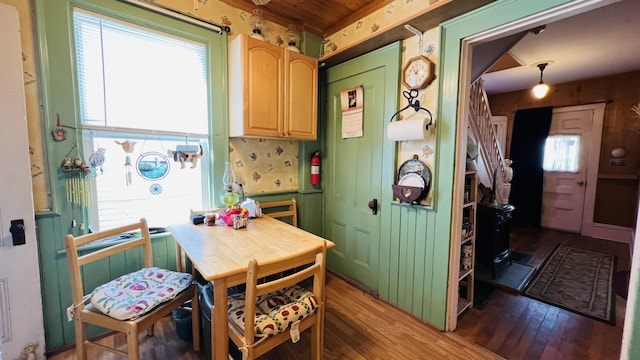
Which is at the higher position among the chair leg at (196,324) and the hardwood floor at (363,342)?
the chair leg at (196,324)

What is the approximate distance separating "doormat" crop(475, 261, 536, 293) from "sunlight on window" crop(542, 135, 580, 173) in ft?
8.72

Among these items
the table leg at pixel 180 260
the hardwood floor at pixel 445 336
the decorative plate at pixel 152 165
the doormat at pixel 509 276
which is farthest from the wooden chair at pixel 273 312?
the doormat at pixel 509 276

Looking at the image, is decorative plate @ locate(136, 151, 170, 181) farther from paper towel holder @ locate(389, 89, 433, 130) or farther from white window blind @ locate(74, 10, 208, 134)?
paper towel holder @ locate(389, 89, 433, 130)

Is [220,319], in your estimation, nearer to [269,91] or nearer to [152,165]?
[152,165]

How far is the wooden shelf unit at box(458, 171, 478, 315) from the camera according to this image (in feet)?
6.98

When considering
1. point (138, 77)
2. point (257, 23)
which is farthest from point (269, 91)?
point (138, 77)

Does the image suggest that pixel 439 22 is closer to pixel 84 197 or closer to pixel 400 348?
pixel 400 348

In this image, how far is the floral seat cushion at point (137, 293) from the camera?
1.31 metres

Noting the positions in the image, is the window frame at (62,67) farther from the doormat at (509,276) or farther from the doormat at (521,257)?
the doormat at (521,257)

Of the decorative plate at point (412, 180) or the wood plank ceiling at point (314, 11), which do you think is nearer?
the decorative plate at point (412, 180)

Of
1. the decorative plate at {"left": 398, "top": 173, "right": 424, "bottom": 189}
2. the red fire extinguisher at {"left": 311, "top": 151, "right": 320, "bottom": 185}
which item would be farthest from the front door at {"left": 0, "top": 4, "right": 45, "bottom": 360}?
the decorative plate at {"left": 398, "top": 173, "right": 424, "bottom": 189}

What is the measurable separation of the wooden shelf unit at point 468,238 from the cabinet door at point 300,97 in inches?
57.1

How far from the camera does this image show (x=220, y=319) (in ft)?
3.92

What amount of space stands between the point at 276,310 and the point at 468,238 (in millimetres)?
1677
